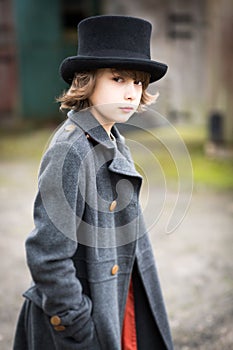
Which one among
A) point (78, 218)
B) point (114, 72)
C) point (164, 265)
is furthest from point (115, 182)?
point (164, 265)

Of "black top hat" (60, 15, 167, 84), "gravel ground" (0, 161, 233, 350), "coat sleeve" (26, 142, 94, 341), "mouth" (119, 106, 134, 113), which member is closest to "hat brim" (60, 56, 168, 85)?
"black top hat" (60, 15, 167, 84)

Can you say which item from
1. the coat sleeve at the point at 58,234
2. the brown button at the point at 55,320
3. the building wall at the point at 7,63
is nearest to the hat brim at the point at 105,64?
the coat sleeve at the point at 58,234

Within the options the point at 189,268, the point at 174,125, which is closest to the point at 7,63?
the point at 174,125

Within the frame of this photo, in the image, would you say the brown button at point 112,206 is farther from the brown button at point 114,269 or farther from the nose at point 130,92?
the nose at point 130,92

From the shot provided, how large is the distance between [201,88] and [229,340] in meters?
5.78

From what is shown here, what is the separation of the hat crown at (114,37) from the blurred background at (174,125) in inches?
16.2

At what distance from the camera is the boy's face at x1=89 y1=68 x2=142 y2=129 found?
1.63 m

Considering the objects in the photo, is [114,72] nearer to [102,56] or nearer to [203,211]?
[102,56]

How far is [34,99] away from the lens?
9.02m

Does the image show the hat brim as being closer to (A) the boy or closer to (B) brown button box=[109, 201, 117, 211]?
(A) the boy

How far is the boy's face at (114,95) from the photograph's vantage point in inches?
64.3

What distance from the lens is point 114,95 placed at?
1.64 m

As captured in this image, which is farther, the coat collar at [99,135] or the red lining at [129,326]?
the red lining at [129,326]

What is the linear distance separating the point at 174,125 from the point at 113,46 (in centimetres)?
659
